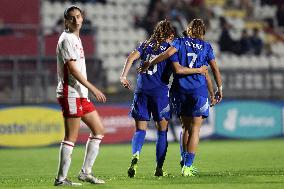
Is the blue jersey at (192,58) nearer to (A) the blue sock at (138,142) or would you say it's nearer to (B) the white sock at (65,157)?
(A) the blue sock at (138,142)

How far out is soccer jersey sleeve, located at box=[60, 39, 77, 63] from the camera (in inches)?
382

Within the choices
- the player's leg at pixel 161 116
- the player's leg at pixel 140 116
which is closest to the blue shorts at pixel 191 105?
the player's leg at pixel 161 116

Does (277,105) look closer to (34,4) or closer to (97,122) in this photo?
(34,4)

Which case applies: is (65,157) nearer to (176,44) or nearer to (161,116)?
(161,116)

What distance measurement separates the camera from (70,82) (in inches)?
388

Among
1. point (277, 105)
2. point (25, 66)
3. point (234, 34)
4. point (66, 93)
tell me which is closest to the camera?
point (66, 93)

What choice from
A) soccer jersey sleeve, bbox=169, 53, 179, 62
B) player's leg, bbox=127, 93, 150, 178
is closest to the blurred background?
player's leg, bbox=127, 93, 150, 178

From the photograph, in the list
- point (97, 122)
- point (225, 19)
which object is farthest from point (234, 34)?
point (97, 122)

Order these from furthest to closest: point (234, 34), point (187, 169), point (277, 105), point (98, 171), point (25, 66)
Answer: point (234, 34)
point (277, 105)
point (25, 66)
point (98, 171)
point (187, 169)

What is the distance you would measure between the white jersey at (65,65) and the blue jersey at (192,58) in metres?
1.92

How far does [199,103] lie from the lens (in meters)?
11.4

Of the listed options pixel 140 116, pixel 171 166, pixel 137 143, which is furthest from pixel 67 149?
pixel 171 166

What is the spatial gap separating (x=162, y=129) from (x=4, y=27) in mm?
11731

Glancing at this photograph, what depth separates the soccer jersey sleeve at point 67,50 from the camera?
9.70 metres
